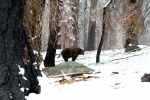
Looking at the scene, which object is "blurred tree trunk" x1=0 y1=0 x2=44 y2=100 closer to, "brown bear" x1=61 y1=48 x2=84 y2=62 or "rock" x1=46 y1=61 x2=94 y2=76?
"rock" x1=46 y1=61 x2=94 y2=76

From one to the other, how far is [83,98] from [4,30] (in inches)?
76.7

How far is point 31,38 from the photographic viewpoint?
14.4 ft

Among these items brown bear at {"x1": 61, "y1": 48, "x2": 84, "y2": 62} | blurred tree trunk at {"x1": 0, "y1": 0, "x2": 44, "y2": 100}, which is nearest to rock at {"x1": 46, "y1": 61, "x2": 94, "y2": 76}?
brown bear at {"x1": 61, "y1": 48, "x2": 84, "y2": 62}

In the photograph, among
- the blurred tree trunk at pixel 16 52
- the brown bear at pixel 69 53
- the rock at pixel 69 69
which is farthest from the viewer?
the brown bear at pixel 69 53

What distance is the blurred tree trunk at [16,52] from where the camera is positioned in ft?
13.0

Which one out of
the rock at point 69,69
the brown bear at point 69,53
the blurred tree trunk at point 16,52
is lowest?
the rock at point 69,69

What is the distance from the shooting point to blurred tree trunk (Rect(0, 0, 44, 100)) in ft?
13.0

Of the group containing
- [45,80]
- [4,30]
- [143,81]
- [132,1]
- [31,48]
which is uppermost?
[132,1]

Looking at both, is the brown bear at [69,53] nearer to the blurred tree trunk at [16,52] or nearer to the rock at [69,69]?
the rock at [69,69]

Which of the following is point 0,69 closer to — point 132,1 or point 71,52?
point 71,52

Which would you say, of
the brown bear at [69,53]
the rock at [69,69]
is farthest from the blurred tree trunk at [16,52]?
the brown bear at [69,53]

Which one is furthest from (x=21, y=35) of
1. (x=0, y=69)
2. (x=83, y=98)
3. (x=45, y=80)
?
(x=83, y=98)

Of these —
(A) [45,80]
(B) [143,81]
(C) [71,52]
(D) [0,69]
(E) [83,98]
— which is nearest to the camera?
(D) [0,69]

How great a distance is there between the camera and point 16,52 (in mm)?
4090
